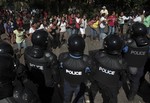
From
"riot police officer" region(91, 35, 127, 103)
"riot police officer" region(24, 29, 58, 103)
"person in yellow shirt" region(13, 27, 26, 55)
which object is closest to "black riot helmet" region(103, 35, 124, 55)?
"riot police officer" region(91, 35, 127, 103)

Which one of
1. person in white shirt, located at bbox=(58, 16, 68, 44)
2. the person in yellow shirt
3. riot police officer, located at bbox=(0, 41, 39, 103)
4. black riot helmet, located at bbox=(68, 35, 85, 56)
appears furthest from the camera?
person in white shirt, located at bbox=(58, 16, 68, 44)

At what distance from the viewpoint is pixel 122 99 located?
759 cm

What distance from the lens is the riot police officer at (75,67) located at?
5855 mm

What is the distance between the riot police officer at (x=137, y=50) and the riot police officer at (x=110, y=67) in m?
0.66

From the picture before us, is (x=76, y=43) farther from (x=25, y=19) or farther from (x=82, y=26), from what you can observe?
(x=25, y=19)

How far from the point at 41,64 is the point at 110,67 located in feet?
4.81

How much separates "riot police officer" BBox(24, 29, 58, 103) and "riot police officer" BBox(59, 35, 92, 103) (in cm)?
24

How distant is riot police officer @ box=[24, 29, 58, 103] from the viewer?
6039mm

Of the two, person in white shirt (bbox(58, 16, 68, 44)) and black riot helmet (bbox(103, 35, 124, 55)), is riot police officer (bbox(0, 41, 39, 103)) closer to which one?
black riot helmet (bbox(103, 35, 124, 55))

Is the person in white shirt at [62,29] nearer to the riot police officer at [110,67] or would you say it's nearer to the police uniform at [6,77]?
the riot police officer at [110,67]

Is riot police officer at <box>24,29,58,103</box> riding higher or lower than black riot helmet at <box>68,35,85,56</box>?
lower

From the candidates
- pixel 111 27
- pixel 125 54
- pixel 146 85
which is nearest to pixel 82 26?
pixel 111 27

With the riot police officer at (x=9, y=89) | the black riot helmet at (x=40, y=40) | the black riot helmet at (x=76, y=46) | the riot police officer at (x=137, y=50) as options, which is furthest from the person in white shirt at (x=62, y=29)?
the riot police officer at (x=9, y=89)

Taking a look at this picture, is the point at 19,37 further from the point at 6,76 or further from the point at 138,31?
the point at 6,76
